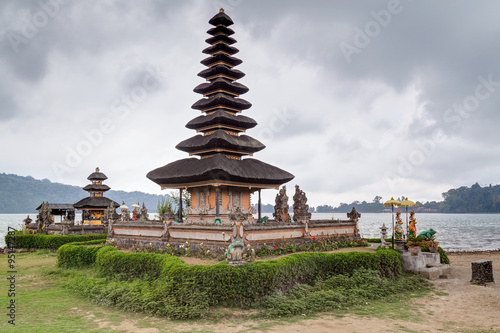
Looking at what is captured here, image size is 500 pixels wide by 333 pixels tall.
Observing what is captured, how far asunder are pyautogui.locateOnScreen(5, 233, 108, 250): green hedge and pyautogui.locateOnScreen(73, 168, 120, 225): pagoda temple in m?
9.24

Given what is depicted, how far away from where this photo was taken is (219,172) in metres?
22.9

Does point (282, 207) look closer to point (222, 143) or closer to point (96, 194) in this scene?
point (222, 143)

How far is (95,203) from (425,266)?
36758 millimetres

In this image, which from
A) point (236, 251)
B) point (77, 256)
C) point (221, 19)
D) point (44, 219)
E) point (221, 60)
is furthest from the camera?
point (44, 219)

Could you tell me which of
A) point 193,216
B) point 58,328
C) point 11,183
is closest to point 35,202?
point 11,183

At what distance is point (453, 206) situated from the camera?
149750mm

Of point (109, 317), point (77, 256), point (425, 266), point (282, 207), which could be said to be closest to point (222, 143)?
point (282, 207)

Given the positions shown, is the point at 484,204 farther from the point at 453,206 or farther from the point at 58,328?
the point at 58,328

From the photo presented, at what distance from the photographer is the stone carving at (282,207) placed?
25633 mm

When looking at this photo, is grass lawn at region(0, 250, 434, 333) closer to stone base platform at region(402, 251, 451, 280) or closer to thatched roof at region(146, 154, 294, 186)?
stone base platform at region(402, 251, 451, 280)

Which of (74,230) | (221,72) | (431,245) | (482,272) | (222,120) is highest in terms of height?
(221,72)

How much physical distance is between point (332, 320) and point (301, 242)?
8.73 meters

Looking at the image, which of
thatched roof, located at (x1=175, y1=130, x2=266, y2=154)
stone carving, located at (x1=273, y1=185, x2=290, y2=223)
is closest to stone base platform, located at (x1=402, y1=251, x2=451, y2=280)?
stone carving, located at (x1=273, y1=185, x2=290, y2=223)

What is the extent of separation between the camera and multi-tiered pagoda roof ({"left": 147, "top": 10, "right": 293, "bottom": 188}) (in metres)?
24.2
